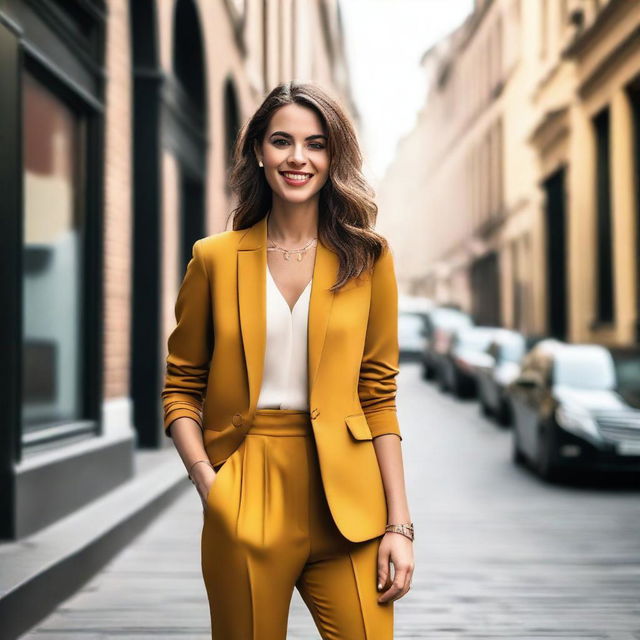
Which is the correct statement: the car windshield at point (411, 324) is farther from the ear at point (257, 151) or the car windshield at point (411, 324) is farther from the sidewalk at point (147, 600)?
the ear at point (257, 151)

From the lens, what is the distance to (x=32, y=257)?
26.1 feet

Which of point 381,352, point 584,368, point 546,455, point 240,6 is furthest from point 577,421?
point 240,6

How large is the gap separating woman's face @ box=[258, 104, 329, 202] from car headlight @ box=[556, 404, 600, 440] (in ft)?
28.4

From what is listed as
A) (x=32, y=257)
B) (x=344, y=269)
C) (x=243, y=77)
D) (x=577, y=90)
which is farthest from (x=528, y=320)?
(x=344, y=269)

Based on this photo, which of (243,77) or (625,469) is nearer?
(625,469)

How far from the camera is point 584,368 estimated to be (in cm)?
1224

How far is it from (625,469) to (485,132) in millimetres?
34621

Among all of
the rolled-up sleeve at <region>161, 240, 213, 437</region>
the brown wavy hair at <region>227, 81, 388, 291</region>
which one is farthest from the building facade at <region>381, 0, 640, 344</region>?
the rolled-up sleeve at <region>161, 240, 213, 437</region>

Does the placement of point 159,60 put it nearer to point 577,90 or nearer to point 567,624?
point 567,624

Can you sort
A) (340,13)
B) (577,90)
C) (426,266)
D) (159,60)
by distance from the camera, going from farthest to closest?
1. (426,266)
2. (340,13)
3. (577,90)
4. (159,60)

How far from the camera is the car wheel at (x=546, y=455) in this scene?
11195mm

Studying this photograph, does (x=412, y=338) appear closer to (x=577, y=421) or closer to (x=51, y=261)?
(x=577, y=421)

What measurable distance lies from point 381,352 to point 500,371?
1568 centimetres

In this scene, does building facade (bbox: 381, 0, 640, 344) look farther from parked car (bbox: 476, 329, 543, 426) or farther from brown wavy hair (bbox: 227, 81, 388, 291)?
brown wavy hair (bbox: 227, 81, 388, 291)
